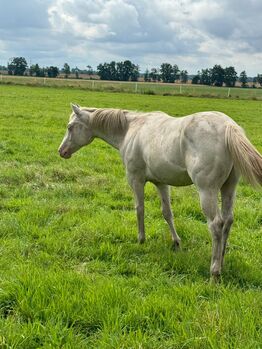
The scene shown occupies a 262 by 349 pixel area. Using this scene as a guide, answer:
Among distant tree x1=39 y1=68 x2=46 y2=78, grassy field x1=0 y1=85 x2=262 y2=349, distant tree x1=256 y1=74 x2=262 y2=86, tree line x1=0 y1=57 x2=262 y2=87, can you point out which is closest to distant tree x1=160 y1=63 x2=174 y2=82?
tree line x1=0 y1=57 x2=262 y2=87

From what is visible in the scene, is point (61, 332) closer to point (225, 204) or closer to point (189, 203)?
point (225, 204)

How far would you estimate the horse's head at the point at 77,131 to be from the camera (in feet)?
24.8

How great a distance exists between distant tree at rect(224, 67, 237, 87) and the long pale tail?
102 meters

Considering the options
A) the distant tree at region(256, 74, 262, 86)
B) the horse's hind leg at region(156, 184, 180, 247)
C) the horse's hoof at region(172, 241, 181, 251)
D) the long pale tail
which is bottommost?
the horse's hoof at region(172, 241, 181, 251)

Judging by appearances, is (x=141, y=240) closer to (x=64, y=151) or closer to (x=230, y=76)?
(x=64, y=151)

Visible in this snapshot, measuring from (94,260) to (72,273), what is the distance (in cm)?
75

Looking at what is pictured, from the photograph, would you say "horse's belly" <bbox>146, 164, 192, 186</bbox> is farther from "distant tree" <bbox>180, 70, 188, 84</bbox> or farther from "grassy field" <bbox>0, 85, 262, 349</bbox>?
"distant tree" <bbox>180, 70, 188, 84</bbox>

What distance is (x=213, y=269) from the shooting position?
17.1 ft

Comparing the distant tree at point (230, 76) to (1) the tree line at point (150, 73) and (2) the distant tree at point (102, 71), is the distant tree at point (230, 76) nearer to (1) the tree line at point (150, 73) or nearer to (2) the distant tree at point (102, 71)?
(1) the tree line at point (150, 73)

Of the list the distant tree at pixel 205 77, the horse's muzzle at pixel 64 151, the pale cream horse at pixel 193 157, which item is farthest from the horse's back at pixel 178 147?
the distant tree at pixel 205 77

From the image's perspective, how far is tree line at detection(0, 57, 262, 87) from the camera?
10256 cm

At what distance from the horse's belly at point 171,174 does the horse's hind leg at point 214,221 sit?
551 mm

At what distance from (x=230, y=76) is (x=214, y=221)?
338ft

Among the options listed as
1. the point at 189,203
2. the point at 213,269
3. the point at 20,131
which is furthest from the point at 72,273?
the point at 20,131
